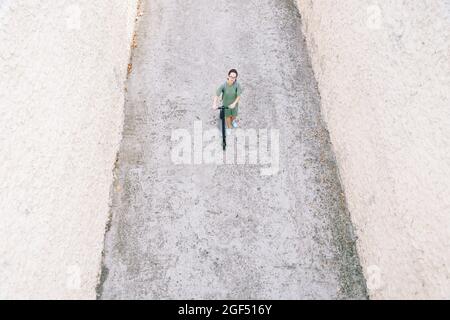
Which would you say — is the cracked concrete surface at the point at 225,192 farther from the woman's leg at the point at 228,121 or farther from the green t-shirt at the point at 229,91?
the green t-shirt at the point at 229,91

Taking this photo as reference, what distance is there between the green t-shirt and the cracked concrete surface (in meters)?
0.84

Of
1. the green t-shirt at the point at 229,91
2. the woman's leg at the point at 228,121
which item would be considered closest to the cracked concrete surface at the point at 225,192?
the woman's leg at the point at 228,121

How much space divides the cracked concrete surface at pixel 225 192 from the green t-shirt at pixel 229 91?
33.1 inches

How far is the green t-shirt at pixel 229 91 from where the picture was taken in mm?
5758

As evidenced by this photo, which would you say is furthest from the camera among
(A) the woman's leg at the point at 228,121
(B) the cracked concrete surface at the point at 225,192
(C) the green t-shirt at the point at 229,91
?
(A) the woman's leg at the point at 228,121

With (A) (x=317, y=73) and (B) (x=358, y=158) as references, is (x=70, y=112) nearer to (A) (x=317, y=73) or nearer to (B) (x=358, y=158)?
(B) (x=358, y=158)

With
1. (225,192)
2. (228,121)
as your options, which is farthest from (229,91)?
(225,192)

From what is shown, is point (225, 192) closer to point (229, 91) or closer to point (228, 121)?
point (228, 121)

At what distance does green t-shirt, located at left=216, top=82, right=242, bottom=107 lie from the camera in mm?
5758

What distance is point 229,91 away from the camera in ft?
19.0

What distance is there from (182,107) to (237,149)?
1.37 m

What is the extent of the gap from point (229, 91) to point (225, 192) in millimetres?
1633

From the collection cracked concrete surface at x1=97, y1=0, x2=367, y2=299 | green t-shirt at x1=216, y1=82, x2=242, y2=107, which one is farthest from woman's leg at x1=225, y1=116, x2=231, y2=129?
green t-shirt at x1=216, y1=82, x2=242, y2=107

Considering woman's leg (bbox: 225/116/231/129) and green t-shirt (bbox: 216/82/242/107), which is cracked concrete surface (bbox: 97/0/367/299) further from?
green t-shirt (bbox: 216/82/242/107)
